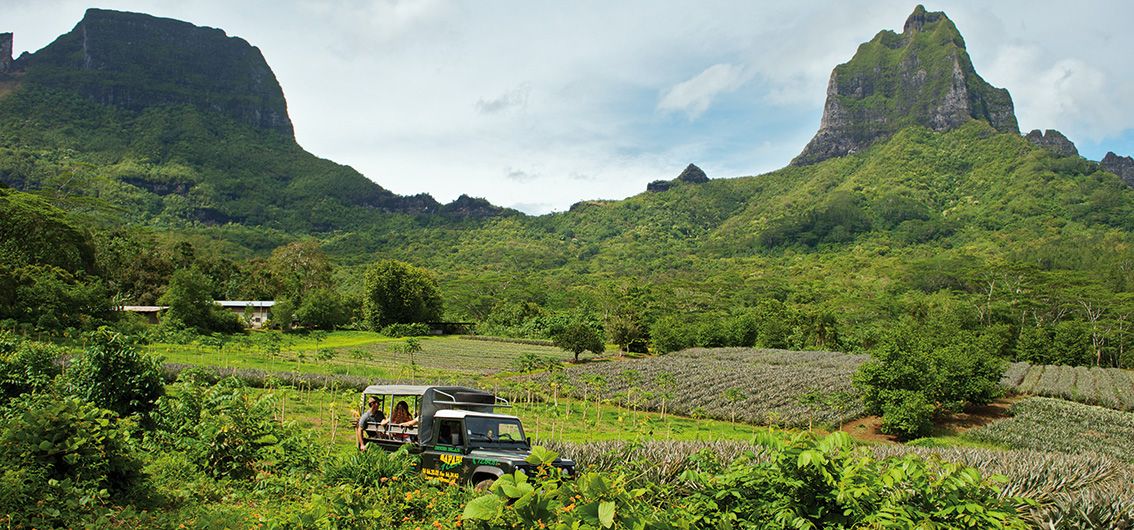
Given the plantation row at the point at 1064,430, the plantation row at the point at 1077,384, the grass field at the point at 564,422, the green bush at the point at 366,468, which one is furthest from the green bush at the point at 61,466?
the plantation row at the point at 1077,384

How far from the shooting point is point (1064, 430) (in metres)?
25.4

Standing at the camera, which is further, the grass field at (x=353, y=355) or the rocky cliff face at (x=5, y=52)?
the rocky cliff face at (x=5, y=52)

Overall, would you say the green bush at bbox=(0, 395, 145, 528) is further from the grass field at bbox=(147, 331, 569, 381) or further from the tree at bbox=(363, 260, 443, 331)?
the tree at bbox=(363, 260, 443, 331)

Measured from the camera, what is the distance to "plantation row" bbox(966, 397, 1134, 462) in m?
22.3

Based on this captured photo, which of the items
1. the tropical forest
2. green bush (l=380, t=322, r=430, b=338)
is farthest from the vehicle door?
green bush (l=380, t=322, r=430, b=338)

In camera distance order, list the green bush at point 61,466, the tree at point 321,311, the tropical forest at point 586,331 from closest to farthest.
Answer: the green bush at point 61,466
the tropical forest at point 586,331
the tree at point 321,311

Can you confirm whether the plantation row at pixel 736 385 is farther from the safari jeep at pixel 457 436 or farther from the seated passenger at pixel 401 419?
the seated passenger at pixel 401 419

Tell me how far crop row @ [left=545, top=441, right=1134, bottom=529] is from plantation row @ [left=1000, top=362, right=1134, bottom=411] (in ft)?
88.0

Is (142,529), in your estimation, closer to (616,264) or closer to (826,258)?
(826,258)

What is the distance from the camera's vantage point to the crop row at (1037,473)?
7191mm

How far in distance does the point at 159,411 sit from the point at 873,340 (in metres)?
62.2

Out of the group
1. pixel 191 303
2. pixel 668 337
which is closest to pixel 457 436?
pixel 191 303

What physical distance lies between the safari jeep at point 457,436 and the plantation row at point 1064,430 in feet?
65.5

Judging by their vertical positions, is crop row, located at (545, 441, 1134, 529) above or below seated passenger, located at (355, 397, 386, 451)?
below
